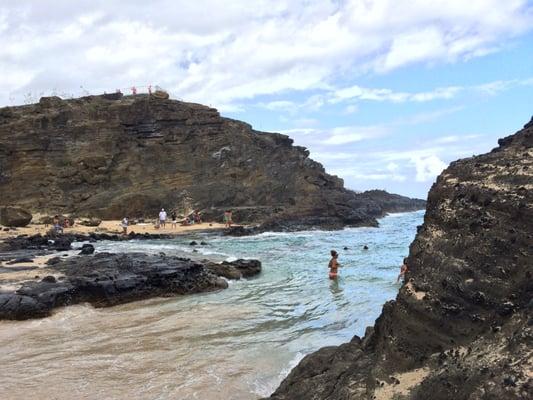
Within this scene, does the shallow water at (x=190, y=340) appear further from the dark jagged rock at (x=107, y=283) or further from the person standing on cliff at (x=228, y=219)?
the person standing on cliff at (x=228, y=219)

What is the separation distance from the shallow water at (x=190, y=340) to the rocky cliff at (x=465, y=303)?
3.78 metres

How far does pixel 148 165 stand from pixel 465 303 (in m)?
51.6

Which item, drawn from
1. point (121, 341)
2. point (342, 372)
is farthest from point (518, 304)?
point (121, 341)

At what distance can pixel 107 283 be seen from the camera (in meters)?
14.4

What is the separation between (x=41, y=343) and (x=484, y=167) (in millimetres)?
9086

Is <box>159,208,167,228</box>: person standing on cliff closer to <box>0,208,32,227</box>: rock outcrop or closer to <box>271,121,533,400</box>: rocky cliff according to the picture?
<box>0,208,32,227</box>: rock outcrop

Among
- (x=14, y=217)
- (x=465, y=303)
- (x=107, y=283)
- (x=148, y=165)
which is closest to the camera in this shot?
(x=465, y=303)

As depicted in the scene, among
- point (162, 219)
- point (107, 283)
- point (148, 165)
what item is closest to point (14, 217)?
point (162, 219)

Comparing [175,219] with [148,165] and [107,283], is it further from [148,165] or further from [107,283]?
[107,283]

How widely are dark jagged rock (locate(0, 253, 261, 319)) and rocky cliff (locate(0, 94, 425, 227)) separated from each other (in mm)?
29346

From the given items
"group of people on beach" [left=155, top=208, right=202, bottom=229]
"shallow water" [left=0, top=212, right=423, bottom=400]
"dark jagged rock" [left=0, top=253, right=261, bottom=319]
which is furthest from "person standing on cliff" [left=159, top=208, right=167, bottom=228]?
"shallow water" [left=0, top=212, right=423, bottom=400]

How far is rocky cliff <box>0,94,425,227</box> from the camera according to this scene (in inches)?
1944

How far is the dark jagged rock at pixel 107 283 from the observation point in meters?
12.6

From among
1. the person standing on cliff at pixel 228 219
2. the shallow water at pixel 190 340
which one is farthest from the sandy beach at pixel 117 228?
the shallow water at pixel 190 340
